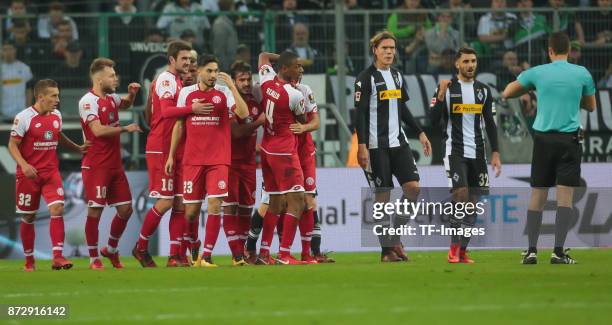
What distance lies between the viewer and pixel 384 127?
48.2 ft

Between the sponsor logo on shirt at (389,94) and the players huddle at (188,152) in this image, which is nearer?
the players huddle at (188,152)

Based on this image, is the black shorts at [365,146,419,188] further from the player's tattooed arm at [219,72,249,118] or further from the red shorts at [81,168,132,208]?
the red shorts at [81,168,132,208]

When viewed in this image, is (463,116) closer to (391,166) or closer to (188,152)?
(391,166)

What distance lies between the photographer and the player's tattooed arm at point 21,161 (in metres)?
14.5

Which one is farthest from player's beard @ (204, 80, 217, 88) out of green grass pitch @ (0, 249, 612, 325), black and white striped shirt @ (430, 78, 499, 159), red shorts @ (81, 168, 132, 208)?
black and white striped shirt @ (430, 78, 499, 159)

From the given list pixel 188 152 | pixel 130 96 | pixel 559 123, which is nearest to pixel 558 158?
pixel 559 123

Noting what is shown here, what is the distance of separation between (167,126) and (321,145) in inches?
239

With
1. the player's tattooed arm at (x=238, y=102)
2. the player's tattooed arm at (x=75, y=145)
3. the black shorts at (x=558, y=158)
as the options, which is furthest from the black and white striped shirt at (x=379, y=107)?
the player's tattooed arm at (x=75, y=145)

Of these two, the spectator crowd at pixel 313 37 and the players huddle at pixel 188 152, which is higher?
the spectator crowd at pixel 313 37

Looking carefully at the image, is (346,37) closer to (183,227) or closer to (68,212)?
(68,212)

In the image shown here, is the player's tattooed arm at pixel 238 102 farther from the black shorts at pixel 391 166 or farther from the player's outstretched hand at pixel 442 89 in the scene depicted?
the player's outstretched hand at pixel 442 89

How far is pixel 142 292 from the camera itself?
10.9 m

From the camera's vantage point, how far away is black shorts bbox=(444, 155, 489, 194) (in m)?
14.5

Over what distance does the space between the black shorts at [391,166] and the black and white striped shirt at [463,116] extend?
0.45m
